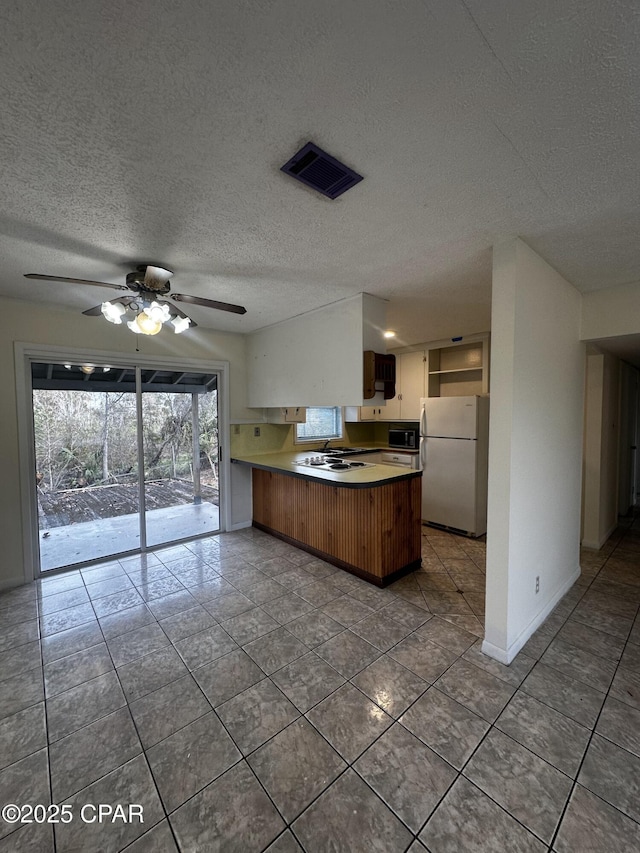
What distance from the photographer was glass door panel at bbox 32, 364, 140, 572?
10.9ft

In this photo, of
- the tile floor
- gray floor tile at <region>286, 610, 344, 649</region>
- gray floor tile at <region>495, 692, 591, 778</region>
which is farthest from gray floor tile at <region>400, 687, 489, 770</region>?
gray floor tile at <region>286, 610, 344, 649</region>

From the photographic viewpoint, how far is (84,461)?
3504mm

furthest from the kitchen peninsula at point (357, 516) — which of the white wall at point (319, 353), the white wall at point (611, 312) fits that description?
the white wall at point (611, 312)

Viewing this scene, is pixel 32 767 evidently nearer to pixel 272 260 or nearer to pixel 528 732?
pixel 528 732

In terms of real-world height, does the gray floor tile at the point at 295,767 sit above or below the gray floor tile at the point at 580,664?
below

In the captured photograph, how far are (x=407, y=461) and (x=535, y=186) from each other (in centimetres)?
365

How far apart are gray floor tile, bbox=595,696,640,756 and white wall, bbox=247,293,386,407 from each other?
7.58ft

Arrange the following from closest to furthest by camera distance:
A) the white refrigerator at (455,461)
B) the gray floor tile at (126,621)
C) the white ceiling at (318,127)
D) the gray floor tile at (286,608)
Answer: the white ceiling at (318,127) < the gray floor tile at (126,621) < the gray floor tile at (286,608) < the white refrigerator at (455,461)

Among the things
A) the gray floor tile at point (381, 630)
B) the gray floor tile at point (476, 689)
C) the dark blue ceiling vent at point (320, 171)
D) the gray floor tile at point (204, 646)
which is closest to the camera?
the dark blue ceiling vent at point (320, 171)

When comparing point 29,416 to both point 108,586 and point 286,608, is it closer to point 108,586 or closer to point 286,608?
point 108,586

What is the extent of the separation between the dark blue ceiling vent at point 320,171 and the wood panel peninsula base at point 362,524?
6.74 feet

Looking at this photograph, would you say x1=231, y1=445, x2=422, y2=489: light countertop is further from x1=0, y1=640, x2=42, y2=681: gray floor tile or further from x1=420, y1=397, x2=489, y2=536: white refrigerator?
x1=0, y1=640, x2=42, y2=681: gray floor tile

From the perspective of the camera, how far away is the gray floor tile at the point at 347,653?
79.3 inches

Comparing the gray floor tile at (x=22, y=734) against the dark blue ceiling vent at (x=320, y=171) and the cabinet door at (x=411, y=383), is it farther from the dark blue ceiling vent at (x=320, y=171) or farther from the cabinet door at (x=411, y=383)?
the cabinet door at (x=411, y=383)
